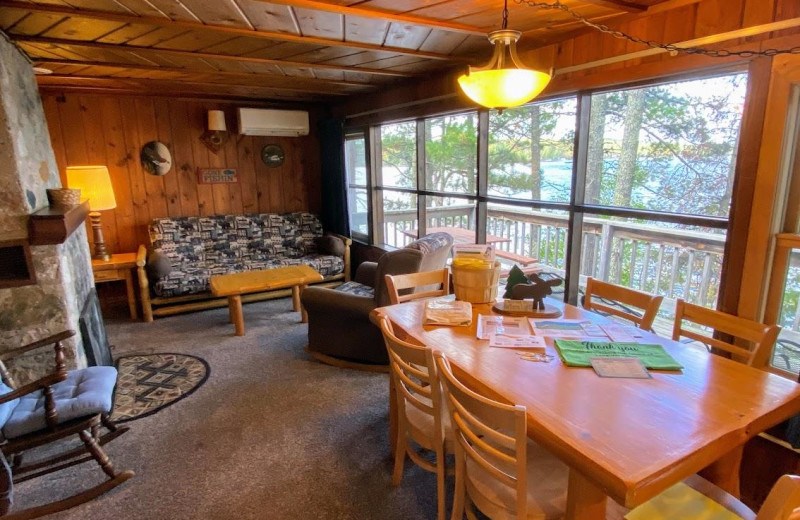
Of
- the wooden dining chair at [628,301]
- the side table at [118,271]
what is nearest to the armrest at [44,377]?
the side table at [118,271]

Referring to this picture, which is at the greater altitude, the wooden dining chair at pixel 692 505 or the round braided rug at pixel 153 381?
the wooden dining chair at pixel 692 505

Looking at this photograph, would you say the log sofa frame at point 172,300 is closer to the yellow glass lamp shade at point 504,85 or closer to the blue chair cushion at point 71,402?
the blue chair cushion at point 71,402

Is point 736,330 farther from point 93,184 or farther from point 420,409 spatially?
point 93,184

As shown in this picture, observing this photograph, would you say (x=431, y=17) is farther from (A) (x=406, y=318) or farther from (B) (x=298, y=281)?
(B) (x=298, y=281)

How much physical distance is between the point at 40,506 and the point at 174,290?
242 centimetres

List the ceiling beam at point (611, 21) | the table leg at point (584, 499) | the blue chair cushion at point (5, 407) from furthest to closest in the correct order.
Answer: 1. the ceiling beam at point (611, 21)
2. the blue chair cushion at point (5, 407)
3. the table leg at point (584, 499)

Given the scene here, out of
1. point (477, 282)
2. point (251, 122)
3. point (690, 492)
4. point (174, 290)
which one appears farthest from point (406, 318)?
point (251, 122)

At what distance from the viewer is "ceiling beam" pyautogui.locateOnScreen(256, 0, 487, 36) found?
1946mm

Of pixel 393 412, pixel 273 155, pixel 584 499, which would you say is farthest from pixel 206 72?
pixel 584 499

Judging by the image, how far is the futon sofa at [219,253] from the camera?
418cm

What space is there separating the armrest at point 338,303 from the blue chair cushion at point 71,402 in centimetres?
129

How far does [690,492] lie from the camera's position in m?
1.33

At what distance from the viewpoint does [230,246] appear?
5047 millimetres

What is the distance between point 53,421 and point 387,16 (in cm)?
237
